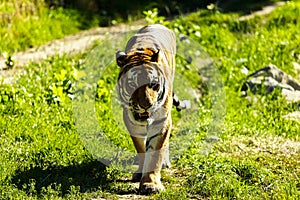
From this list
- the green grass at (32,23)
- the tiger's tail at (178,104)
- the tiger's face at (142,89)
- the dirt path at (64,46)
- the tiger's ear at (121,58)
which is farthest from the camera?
the green grass at (32,23)

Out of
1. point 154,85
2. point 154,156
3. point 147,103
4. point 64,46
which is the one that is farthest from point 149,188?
point 64,46

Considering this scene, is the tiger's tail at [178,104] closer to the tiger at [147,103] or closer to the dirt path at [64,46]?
the tiger at [147,103]

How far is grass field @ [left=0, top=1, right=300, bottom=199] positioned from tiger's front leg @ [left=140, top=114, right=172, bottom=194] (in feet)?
0.42

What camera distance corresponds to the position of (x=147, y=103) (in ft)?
18.0

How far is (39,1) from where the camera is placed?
39.1 feet

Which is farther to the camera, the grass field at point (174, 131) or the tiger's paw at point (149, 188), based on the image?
the grass field at point (174, 131)

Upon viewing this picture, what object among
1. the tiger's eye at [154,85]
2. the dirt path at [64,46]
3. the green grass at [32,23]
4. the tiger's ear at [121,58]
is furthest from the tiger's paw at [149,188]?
the green grass at [32,23]

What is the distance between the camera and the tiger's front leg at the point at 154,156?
19.1 feet

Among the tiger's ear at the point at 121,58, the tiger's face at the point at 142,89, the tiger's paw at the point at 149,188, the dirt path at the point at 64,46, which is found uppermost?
the dirt path at the point at 64,46

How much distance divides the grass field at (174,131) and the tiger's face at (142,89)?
0.74m

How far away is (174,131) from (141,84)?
7.83 ft

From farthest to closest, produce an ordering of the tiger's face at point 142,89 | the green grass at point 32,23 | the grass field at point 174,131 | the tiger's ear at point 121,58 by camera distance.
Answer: the green grass at point 32,23 → the grass field at point 174,131 → the tiger's ear at point 121,58 → the tiger's face at point 142,89

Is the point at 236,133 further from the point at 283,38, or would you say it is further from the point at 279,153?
the point at 283,38

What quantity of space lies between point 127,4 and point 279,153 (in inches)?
277
